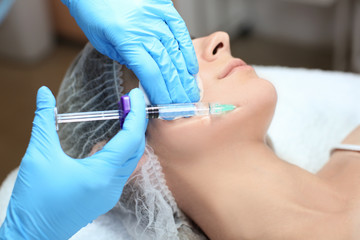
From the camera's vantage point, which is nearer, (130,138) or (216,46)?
(130,138)

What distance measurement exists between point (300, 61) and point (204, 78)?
217 cm

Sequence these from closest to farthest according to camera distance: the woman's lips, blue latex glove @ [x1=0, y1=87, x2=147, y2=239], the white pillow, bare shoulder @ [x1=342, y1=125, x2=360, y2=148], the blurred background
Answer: blue latex glove @ [x1=0, y1=87, x2=147, y2=239], the woman's lips, bare shoulder @ [x1=342, y1=125, x2=360, y2=148], the white pillow, the blurred background

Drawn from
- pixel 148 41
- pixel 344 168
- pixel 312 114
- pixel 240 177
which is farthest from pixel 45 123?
pixel 312 114

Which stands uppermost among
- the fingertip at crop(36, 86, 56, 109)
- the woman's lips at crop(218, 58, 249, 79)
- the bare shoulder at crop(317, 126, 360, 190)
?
the fingertip at crop(36, 86, 56, 109)

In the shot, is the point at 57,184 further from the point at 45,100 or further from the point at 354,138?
the point at 354,138

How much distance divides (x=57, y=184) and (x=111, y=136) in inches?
11.3

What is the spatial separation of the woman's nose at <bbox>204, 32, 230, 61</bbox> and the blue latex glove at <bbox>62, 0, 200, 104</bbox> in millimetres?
79

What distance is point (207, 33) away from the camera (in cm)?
335

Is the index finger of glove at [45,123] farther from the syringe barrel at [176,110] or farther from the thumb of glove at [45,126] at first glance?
the syringe barrel at [176,110]

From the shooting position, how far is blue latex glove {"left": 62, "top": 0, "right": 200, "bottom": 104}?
1.17 meters

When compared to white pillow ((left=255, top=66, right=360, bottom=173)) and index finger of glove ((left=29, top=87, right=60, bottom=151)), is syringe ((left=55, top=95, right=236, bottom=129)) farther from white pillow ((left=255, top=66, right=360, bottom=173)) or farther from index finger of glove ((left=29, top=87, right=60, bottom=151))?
white pillow ((left=255, top=66, right=360, bottom=173))

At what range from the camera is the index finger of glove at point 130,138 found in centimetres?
104

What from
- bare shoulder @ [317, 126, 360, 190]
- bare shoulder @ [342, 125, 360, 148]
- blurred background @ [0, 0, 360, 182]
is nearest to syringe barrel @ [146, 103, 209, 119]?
bare shoulder @ [317, 126, 360, 190]

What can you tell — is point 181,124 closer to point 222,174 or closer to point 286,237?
point 222,174
